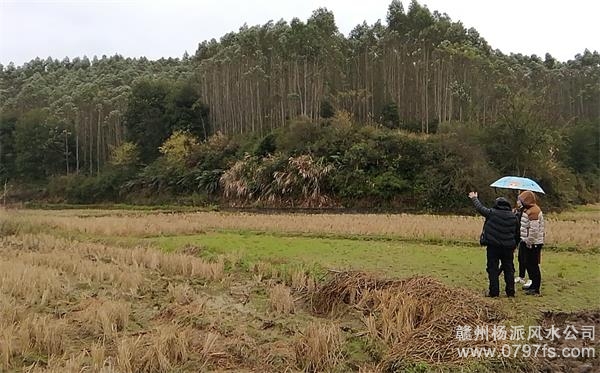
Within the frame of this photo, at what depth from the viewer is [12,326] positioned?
5.94 metres

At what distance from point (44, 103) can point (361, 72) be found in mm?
44377

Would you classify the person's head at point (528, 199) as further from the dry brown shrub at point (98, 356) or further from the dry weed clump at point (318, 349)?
the dry brown shrub at point (98, 356)

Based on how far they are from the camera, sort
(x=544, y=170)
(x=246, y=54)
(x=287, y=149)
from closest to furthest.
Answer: (x=544, y=170) < (x=287, y=149) < (x=246, y=54)

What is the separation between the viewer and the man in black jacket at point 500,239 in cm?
742

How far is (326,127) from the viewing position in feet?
119

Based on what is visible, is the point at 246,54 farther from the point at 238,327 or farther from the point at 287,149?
the point at 238,327

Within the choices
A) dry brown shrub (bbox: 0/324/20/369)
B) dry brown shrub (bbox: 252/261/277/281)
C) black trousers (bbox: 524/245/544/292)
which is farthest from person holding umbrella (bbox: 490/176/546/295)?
dry brown shrub (bbox: 0/324/20/369)

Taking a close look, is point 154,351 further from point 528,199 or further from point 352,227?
point 352,227

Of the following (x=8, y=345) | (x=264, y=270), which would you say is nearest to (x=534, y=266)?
(x=264, y=270)

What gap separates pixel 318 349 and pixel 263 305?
2536 millimetres

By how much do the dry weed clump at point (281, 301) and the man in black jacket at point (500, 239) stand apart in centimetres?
295

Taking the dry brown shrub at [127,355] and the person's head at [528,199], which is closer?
the dry brown shrub at [127,355]

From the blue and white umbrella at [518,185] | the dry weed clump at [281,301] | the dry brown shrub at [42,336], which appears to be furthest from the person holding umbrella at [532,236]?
the dry brown shrub at [42,336]

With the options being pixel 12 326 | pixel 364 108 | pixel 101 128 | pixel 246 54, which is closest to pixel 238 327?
pixel 12 326
